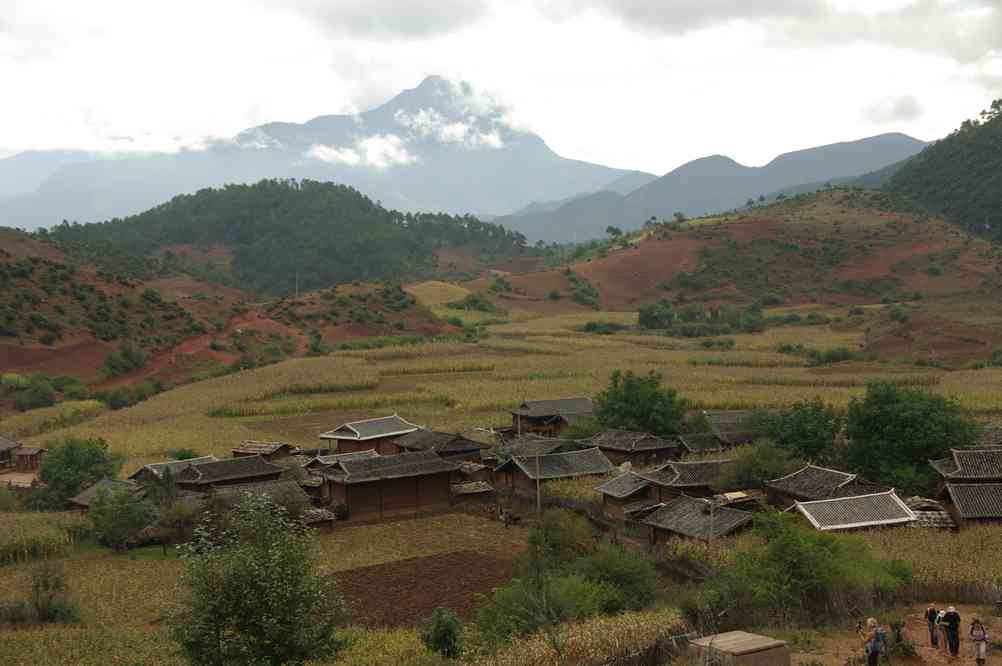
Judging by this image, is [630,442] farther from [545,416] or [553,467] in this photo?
[545,416]

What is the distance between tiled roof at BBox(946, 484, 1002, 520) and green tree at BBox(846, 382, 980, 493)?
395cm

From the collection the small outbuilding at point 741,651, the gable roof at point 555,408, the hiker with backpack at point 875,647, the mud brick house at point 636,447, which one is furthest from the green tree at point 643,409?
the small outbuilding at point 741,651

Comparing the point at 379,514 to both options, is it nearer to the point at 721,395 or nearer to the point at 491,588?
the point at 491,588

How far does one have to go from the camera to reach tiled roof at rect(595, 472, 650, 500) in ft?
112

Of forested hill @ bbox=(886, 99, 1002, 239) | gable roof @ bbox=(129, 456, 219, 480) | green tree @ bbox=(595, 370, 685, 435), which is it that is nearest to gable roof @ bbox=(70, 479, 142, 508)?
gable roof @ bbox=(129, 456, 219, 480)

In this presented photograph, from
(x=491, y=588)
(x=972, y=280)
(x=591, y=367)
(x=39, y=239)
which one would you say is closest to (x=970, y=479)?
Result: (x=491, y=588)

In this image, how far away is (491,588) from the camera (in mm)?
26984

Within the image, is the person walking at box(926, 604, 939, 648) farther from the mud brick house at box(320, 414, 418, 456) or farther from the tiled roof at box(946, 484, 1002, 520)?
the mud brick house at box(320, 414, 418, 456)

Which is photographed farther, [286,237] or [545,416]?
[286,237]

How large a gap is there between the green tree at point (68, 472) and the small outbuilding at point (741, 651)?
31.2 m

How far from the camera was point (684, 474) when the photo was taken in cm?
3469

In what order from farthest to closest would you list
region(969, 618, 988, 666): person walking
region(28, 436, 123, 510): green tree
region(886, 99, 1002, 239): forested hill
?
region(886, 99, 1002, 239): forested hill < region(28, 436, 123, 510): green tree < region(969, 618, 988, 666): person walking

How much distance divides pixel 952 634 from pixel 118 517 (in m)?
26.8

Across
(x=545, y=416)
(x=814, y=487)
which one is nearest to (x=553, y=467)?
(x=814, y=487)
